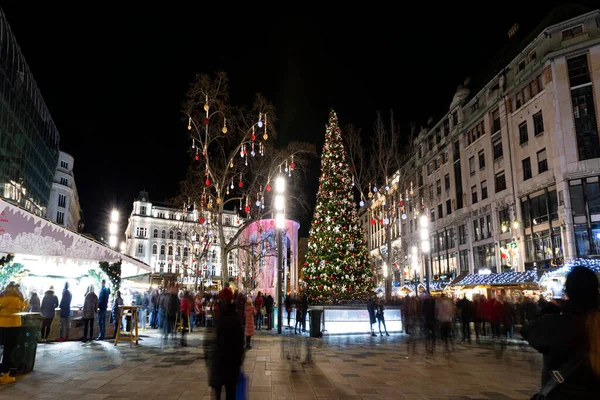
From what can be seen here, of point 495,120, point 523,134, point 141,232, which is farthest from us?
point 141,232

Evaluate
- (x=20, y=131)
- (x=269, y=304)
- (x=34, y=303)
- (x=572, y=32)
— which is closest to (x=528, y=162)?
(x=572, y=32)

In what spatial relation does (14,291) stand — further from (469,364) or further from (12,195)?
(12,195)

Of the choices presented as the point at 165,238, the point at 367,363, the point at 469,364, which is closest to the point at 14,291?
the point at 367,363

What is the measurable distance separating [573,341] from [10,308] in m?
9.56

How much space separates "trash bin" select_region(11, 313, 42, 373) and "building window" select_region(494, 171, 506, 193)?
37523mm

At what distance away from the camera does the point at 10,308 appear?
8609 millimetres

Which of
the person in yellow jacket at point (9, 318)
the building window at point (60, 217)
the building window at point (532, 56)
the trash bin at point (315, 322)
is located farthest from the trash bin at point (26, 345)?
the building window at point (60, 217)

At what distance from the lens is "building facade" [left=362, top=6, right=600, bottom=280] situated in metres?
29.5

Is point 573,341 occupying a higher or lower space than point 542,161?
lower

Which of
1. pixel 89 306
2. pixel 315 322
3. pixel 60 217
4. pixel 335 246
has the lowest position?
pixel 315 322

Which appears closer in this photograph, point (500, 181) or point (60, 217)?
point (500, 181)

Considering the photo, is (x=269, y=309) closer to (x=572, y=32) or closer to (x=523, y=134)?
(x=523, y=134)

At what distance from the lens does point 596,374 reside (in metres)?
2.57

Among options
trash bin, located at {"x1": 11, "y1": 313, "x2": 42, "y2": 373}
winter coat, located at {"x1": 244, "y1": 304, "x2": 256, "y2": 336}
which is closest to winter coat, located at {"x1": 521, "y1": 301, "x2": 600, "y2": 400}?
trash bin, located at {"x1": 11, "y1": 313, "x2": 42, "y2": 373}
